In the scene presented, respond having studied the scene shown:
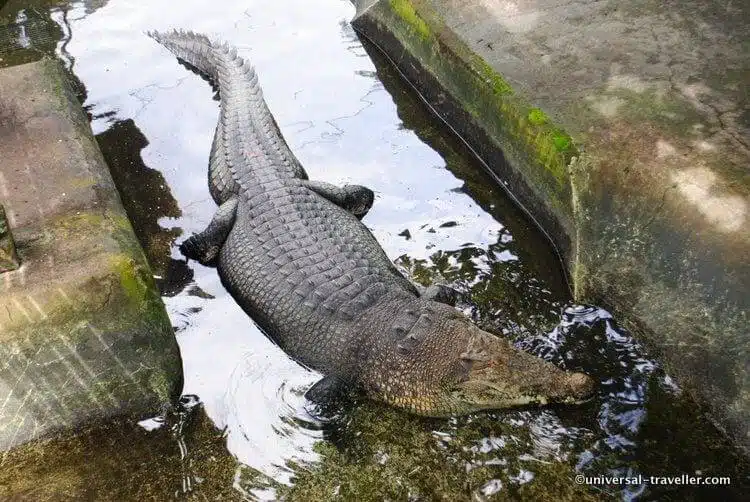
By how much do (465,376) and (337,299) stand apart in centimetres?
85

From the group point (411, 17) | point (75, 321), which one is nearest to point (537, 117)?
point (411, 17)

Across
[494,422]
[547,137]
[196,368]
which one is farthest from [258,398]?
[547,137]

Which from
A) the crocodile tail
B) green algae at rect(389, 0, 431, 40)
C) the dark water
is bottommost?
the dark water

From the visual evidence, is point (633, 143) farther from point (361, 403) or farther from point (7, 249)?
point (7, 249)

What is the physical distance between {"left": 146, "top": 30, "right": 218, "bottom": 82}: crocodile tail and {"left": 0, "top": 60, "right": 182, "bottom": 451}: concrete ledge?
283cm

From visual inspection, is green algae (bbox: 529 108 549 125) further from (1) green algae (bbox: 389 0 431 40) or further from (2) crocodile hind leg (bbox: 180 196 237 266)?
(2) crocodile hind leg (bbox: 180 196 237 266)

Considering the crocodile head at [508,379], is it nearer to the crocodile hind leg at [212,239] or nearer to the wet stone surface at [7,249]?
the crocodile hind leg at [212,239]

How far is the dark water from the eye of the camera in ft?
10.9

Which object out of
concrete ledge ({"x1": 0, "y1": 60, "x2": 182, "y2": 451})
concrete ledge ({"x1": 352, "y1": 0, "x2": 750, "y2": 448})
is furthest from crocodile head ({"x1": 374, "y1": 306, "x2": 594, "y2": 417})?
concrete ledge ({"x1": 0, "y1": 60, "x2": 182, "y2": 451})

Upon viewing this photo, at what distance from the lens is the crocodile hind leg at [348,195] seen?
4902mm

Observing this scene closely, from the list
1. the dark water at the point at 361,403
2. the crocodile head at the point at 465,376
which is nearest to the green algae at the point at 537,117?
the dark water at the point at 361,403

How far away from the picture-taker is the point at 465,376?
349 cm

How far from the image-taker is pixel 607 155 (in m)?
4.18

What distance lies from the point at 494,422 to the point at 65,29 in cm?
609
